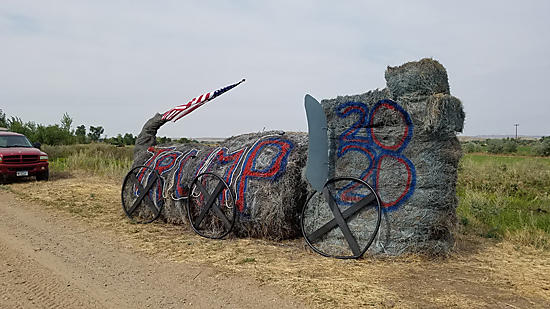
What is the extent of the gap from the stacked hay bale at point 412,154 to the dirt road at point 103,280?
2.19 m

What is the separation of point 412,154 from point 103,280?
14.0 feet

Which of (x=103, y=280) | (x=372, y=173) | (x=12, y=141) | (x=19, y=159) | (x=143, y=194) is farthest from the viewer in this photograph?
(x=12, y=141)

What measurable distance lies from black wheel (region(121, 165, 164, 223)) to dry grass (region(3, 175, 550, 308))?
1.80 ft

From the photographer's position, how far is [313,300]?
4426mm

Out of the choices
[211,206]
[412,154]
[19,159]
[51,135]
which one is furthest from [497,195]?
[51,135]

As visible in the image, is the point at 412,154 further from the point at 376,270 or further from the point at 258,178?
the point at 258,178

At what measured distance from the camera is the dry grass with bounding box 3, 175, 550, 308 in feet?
14.8

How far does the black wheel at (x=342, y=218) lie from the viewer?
5980 mm

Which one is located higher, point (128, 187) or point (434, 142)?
point (434, 142)

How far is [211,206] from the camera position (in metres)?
7.38

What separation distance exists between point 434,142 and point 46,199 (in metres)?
9.93

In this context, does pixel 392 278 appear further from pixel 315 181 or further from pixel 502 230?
pixel 502 230

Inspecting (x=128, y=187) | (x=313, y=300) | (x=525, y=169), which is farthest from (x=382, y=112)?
(x=525, y=169)

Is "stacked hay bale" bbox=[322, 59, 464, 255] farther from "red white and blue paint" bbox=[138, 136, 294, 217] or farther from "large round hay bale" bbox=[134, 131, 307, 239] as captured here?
"red white and blue paint" bbox=[138, 136, 294, 217]
